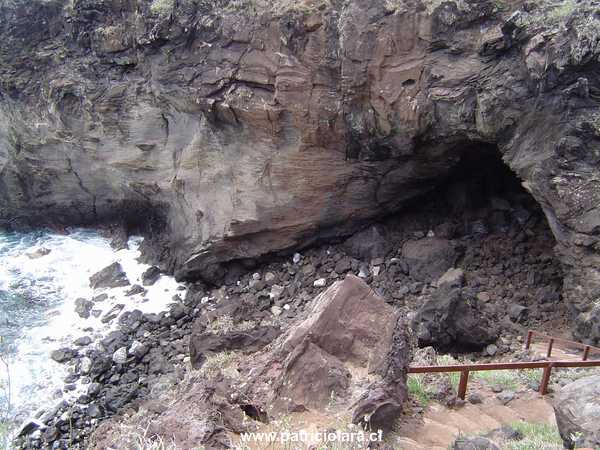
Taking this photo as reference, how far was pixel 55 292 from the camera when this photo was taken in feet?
43.9

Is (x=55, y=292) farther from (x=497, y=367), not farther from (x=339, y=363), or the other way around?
(x=497, y=367)

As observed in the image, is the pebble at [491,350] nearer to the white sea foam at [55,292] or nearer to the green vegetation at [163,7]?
the white sea foam at [55,292]

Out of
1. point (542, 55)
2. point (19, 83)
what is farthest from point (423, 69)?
point (19, 83)

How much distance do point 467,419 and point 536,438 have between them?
88cm

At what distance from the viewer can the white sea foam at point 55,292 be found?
1064cm

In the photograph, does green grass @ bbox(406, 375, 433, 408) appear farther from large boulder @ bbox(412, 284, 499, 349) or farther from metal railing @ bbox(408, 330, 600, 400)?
large boulder @ bbox(412, 284, 499, 349)

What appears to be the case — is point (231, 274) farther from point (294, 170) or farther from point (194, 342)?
point (194, 342)

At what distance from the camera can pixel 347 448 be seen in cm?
376

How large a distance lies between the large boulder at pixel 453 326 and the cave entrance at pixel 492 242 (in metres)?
0.13

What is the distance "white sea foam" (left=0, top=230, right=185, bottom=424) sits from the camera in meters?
10.6

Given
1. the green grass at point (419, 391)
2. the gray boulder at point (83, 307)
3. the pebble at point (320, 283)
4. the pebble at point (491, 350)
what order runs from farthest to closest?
the gray boulder at point (83, 307)
the pebble at point (320, 283)
the pebble at point (491, 350)
the green grass at point (419, 391)

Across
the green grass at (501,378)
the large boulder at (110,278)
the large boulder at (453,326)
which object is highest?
the green grass at (501,378)

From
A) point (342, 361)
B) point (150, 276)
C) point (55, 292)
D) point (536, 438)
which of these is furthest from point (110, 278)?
point (536, 438)

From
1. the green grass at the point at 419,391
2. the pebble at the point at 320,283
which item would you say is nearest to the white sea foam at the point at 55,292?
the pebble at the point at 320,283
